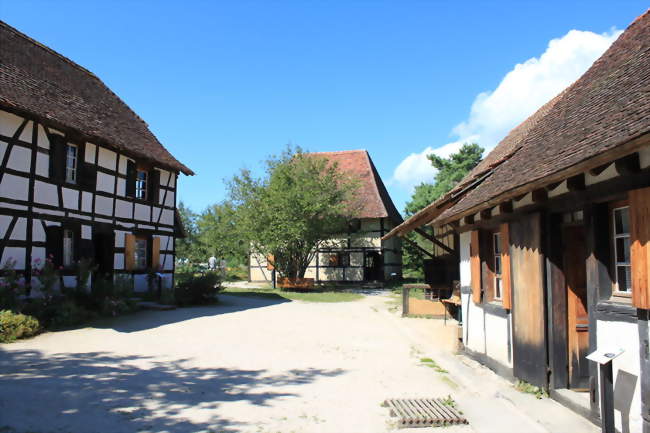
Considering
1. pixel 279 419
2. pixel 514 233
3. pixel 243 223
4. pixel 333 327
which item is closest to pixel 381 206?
pixel 243 223

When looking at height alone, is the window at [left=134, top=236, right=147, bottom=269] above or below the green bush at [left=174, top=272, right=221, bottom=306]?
above

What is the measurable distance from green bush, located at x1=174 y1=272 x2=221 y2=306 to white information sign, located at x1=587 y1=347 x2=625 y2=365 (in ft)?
45.6

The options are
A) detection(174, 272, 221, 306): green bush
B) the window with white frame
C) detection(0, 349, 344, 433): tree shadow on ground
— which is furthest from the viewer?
detection(174, 272, 221, 306): green bush

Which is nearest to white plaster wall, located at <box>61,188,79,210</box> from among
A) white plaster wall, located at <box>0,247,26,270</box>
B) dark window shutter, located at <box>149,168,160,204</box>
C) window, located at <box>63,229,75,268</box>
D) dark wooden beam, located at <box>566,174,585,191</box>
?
window, located at <box>63,229,75,268</box>

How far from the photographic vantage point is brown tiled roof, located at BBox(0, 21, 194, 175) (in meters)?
12.2

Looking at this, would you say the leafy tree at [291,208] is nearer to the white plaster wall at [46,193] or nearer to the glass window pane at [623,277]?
the white plaster wall at [46,193]

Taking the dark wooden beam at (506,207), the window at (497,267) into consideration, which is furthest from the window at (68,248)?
the dark wooden beam at (506,207)

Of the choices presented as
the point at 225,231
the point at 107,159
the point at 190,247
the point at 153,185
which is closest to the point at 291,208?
the point at 225,231

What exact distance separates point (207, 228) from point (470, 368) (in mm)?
20400

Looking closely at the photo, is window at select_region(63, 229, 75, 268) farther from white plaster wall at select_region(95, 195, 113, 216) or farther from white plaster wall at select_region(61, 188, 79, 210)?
white plaster wall at select_region(95, 195, 113, 216)

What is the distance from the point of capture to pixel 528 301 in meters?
6.08

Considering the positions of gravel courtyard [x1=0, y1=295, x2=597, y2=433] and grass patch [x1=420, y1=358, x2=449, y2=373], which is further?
grass patch [x1=420, y1=358, x2=449, y2=373]

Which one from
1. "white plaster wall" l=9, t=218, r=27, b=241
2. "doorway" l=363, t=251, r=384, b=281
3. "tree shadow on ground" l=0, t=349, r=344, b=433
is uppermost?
"white plaster wall" l=9, t=218, r=27, b=241

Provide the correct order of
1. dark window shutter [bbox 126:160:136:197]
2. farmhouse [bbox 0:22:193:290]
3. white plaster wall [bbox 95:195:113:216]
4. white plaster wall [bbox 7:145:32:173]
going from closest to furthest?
white plaster wall [bbox 7:145:32:173], farmhouse [bbox 0:22:193:290], white plaster wall [bbox 95:195:113:216], dark window shutter [bbox 126:160:136:197]
